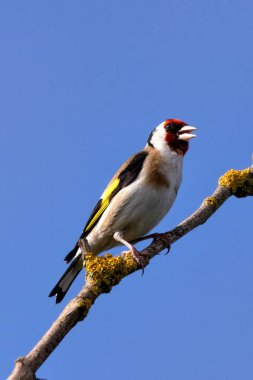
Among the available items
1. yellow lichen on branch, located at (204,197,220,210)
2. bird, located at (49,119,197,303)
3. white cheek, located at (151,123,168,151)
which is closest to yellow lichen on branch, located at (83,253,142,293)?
yellow lichen on branch, located at (204,197,220,210)

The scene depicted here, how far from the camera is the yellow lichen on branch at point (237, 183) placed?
17.3 feet

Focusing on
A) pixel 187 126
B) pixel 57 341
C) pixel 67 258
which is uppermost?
pixel 187 126

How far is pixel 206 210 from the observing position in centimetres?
490

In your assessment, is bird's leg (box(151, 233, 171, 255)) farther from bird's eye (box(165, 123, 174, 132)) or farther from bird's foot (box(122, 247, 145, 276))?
bird's eye (box(165, 123, 174, 132))

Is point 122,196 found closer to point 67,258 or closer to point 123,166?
point 123,166

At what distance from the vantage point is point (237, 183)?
5.30 meters

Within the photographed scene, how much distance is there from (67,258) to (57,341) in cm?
246

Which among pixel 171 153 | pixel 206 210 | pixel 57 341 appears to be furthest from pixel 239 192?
pixel 57 341

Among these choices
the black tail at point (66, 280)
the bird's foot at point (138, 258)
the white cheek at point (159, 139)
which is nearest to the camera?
the bird's foot at point (138, 258)

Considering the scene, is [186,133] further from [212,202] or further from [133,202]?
[212,202]

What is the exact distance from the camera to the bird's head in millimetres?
6093

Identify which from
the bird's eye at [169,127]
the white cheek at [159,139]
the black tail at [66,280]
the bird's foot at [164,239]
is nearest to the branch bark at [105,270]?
the bird's foot at [164,239]

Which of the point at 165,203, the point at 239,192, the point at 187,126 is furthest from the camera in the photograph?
the point at 187,126

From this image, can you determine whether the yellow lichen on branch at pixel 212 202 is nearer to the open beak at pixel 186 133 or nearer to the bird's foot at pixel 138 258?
the bird's foot at pixel 138 258
